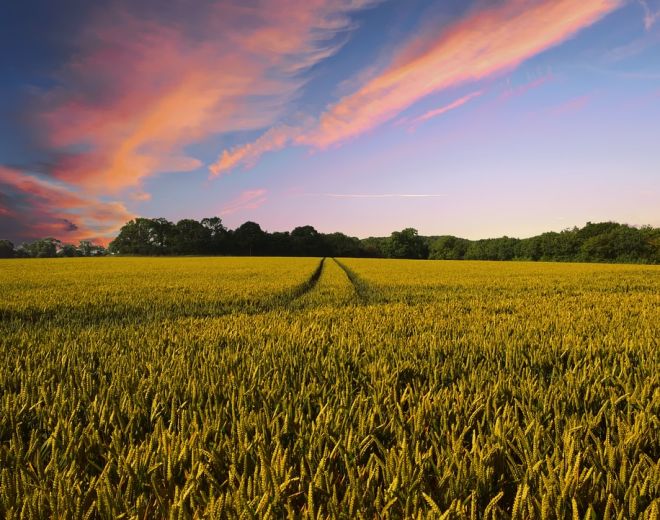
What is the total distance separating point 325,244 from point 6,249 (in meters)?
110

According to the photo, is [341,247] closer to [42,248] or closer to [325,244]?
[325,244]

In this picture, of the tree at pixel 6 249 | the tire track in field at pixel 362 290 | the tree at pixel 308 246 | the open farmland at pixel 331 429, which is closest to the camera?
the open farmland at pixel 331 429

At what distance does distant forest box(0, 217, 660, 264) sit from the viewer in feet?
329

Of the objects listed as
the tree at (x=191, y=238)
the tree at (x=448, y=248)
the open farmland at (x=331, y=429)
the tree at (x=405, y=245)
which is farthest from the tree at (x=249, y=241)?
the open farmland at (x=331, y=429)

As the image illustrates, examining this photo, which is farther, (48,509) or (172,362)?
(172,362)

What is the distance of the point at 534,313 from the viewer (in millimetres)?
7727

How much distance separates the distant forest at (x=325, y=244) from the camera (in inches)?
3952

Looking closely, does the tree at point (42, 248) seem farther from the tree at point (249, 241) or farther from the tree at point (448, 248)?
the tree at point (448, 248)

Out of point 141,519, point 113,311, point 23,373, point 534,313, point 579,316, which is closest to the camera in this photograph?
point 141,519

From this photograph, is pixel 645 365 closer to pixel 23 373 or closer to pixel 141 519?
pixel 141 519

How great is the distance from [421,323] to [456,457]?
4791mm

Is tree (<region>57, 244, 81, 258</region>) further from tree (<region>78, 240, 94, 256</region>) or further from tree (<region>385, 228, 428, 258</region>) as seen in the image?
tree (<region>385, 228, 428, 258</region>)

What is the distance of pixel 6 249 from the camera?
122625mm

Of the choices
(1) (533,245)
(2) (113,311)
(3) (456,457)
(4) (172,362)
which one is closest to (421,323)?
(4) (172,362)
